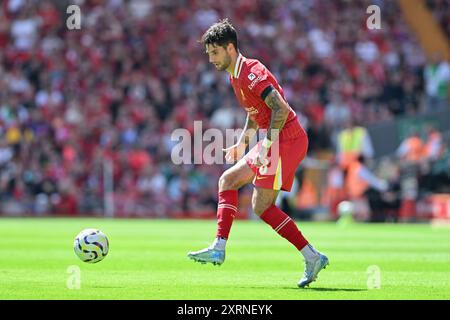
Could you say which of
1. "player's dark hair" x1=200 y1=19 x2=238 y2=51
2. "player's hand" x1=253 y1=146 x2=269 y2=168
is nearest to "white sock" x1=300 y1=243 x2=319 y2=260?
"player's hand" x1=253 y1=146 x2=269 y2=168

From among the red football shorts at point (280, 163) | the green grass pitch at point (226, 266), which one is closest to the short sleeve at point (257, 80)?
the red football shorts at point (280, 163)

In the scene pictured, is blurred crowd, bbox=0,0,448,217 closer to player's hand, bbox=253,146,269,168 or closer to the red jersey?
the red jersey

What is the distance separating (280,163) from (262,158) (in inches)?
11.8

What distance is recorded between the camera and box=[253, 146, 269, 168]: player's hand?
9.45 m

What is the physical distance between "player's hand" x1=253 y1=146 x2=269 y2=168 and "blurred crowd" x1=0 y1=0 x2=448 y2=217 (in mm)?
15883

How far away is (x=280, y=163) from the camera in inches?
381

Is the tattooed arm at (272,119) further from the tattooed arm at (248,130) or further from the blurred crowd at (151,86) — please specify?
the blurred crowd at (151,86)

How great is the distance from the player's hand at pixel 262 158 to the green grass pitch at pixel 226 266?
3.77 feet

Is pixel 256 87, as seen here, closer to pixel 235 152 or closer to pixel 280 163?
pixel 280 163

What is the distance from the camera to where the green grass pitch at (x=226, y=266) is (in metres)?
8.91

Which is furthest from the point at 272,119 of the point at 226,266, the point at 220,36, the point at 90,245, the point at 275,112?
the point at 226,266
